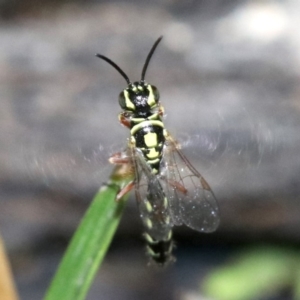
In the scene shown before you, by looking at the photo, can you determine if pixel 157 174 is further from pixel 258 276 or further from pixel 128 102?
pixel 258 276

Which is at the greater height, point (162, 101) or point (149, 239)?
point (162, 101)

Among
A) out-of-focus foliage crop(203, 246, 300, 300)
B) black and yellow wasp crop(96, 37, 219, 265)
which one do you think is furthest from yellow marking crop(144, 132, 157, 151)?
out-of-focus foliage crop(203, 246, 300, 300)

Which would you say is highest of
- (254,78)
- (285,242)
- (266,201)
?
(254,78)

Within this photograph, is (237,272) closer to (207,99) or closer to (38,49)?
(207,99)

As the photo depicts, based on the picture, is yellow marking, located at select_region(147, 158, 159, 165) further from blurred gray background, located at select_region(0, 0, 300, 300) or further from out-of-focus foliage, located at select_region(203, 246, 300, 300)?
out-of-focus foliage, located at select_region(203, 246, 300, 300)

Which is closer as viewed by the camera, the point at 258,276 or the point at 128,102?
the point at 128,102

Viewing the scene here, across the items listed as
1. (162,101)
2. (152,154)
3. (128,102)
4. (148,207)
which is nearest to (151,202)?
(148,207)

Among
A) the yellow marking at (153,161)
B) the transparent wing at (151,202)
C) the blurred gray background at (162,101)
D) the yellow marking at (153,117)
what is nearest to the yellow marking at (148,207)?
the transparent wing at (151,202)

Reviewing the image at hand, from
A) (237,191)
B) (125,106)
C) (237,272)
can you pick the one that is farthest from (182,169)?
(237,272)
